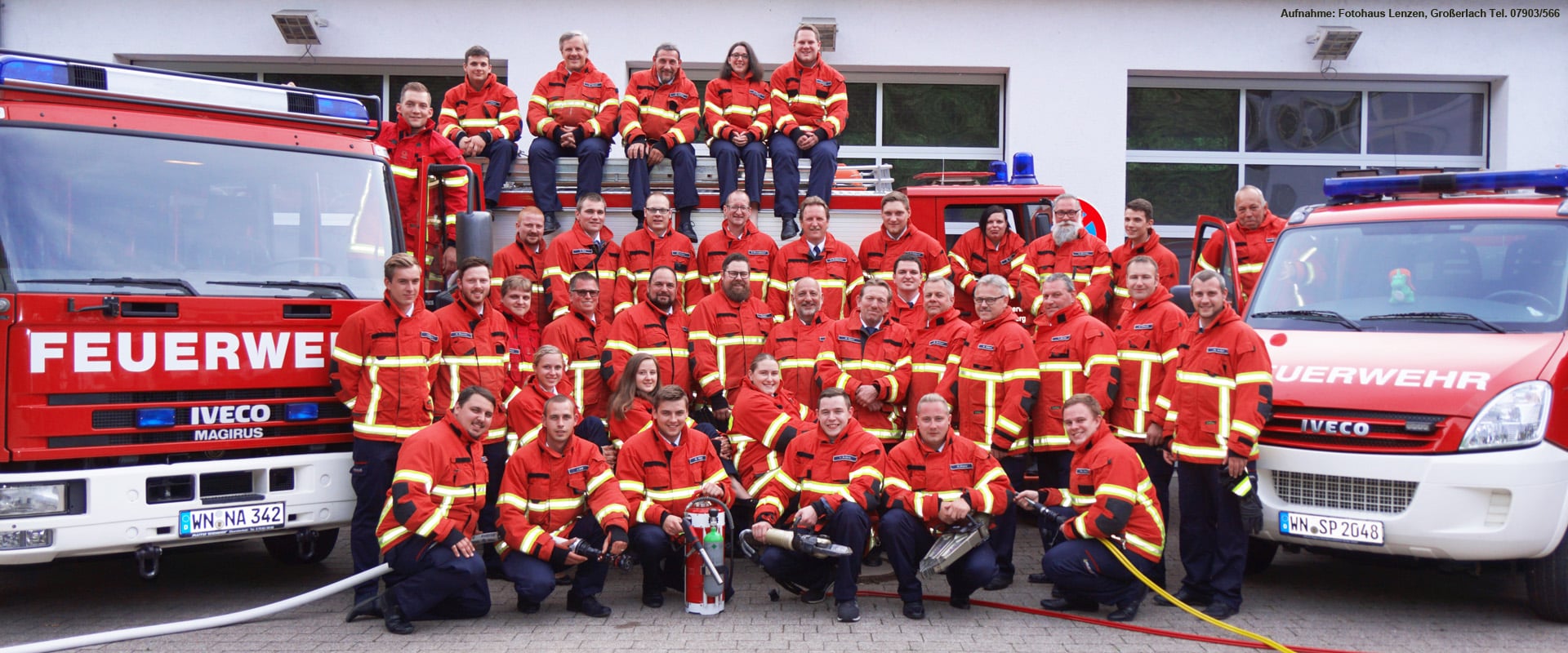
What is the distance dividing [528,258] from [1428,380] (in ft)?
18.3

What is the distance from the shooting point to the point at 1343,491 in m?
6.14

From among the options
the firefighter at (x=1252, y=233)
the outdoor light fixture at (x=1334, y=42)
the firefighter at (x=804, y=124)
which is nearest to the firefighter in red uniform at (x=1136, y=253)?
the firefighter at (x=1252, y=233)

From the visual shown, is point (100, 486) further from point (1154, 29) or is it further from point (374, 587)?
point (1154, 29)

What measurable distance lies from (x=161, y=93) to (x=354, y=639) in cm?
299

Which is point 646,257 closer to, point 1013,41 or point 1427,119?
point 1013,41

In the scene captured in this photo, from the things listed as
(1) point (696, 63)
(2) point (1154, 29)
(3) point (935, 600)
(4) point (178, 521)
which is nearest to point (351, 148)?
(4) point (178, 521)

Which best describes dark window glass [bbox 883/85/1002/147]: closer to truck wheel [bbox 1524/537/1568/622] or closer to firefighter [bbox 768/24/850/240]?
firefighter [bbox 768/24/850/240]

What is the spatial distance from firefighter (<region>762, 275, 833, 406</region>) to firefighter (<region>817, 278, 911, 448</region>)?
10cm

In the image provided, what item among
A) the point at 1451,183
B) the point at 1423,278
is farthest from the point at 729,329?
the point at 1451,183

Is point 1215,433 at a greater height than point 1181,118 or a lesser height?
lesser

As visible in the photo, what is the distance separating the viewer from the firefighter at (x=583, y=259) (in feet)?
27.3

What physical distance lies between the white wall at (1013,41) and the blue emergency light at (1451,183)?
248 inches

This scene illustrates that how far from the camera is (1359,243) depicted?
23.6 feet

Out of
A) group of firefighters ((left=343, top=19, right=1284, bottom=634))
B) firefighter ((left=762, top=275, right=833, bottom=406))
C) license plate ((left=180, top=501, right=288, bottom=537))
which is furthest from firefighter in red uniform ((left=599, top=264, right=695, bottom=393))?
license plate ((left=180, top=501, right=288, bottom=537))
